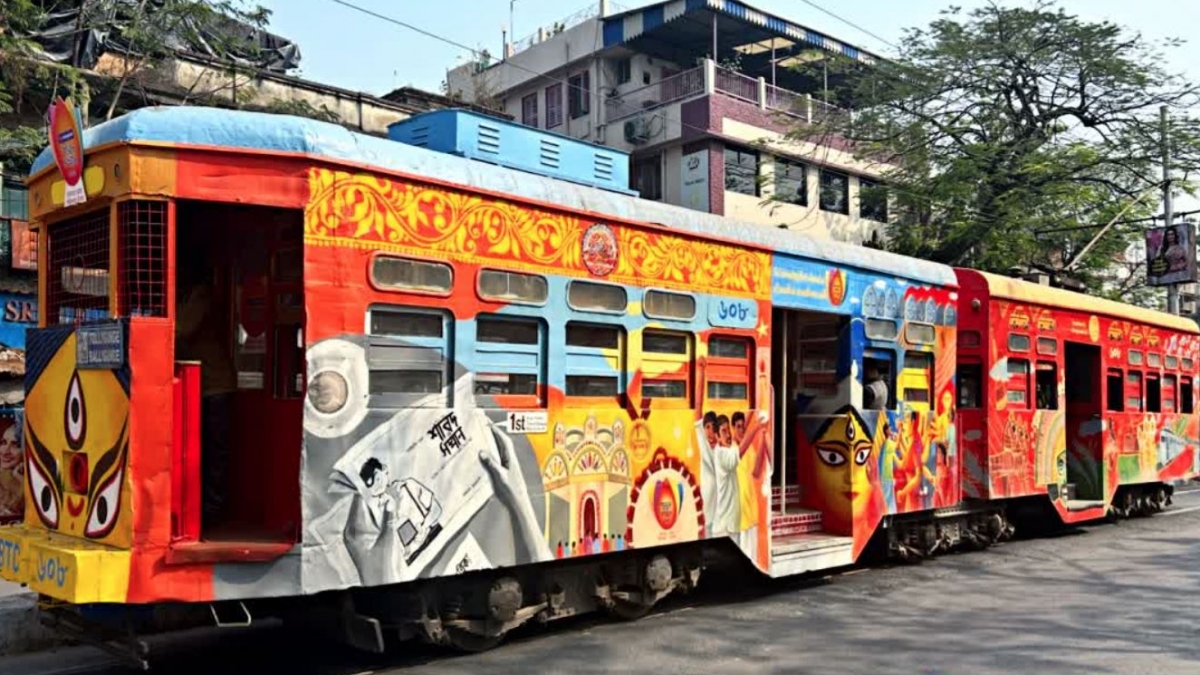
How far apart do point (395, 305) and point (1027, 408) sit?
29.5 ft

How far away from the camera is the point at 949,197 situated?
81.5ft

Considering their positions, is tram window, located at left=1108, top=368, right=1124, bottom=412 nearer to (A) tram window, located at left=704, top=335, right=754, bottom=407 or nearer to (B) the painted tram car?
(B) the painted tram car

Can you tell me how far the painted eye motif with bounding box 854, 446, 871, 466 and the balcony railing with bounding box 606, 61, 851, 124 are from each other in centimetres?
1852

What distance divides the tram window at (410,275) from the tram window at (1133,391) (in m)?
12.2

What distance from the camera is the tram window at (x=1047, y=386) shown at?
13023mm

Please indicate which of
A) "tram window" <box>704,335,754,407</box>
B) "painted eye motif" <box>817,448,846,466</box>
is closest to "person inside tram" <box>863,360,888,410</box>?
"painted eye motif" <box>817,448,846,466</box>

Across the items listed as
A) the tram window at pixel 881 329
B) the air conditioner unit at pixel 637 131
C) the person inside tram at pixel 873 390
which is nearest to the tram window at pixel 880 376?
the person inside tram at pixel 873 390

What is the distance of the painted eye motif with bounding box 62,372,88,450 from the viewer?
5.75 meters

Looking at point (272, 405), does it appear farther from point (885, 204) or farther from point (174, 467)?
point (885, 204)

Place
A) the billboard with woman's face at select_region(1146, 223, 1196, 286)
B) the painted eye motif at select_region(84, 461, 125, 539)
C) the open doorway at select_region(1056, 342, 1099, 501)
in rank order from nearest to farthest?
the painted eye motif at select_region(84, 461, 125, 539), the open doorway at select_region(1056, 342, 1099, 501), the billboard with woman's face at select_region(1146, 223, 1196, 286)

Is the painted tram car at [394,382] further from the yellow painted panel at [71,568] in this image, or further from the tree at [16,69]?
the tree at [16,69]

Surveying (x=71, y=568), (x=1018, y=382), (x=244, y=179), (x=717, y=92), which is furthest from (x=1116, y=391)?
(x=717, y=92)

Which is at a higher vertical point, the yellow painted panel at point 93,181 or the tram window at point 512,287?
the yellow painted panel at point 93,181

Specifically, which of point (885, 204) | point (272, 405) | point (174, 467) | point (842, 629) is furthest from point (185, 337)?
point (885, 204)
